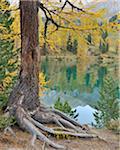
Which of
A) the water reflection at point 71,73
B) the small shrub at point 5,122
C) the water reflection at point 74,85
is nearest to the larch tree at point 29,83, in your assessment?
the small shrub at point 5,122

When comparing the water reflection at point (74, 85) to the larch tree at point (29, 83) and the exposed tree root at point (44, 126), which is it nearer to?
the exposed tree root at point (44, 126)

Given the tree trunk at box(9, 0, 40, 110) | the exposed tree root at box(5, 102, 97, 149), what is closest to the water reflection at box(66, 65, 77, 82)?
the exposed tree root at box(5, 102, 97, 149)

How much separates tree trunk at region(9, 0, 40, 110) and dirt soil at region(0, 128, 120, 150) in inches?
29.0

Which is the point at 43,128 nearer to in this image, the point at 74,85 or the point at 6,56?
the point at 6,56

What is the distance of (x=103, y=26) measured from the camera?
314 inches

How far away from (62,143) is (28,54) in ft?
6.04

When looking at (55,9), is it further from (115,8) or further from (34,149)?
(34,149)

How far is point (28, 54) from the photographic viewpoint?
6.99m

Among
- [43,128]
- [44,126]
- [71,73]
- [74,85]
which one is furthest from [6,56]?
[71,73]

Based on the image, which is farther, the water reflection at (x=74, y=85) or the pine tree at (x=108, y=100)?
the water reflection at (x=74, y=85)

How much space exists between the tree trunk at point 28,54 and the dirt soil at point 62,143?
74 cm

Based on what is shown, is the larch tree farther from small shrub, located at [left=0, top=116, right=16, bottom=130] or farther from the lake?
the lake

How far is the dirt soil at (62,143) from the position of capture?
19.5 ft

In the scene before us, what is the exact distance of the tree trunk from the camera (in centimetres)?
699
